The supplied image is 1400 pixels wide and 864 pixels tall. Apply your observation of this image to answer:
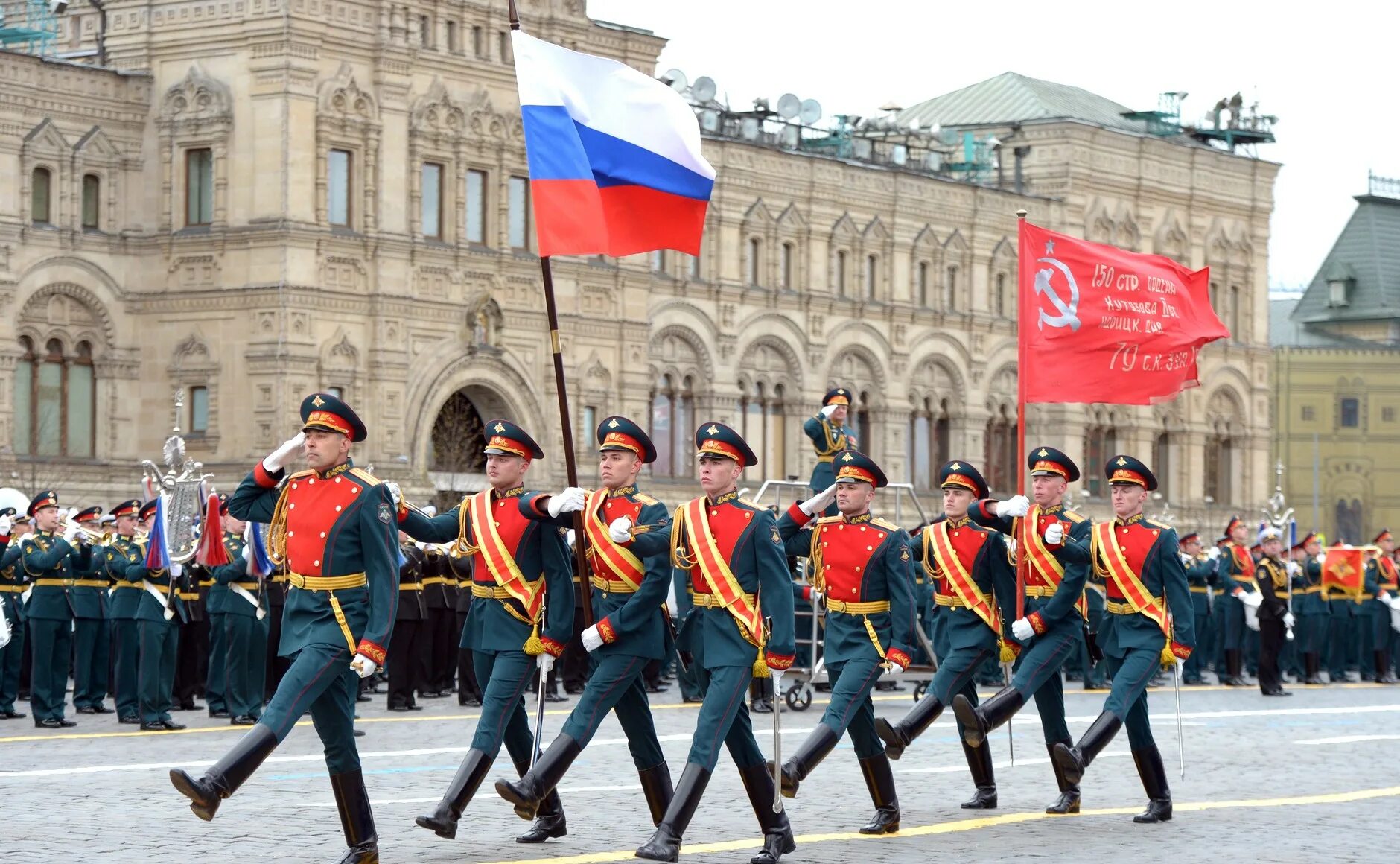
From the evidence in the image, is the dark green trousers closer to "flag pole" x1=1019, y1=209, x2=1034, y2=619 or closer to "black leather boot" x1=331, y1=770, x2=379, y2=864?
"flag pole" x1=1019, y1=209, x2=1034, y2=619

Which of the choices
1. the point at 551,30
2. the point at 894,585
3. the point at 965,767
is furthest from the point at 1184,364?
the point at 551,30

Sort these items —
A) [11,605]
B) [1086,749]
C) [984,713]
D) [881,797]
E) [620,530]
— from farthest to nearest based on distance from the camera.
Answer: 1. [11,605]
2. [1086,749]
3. [984,713]
4. [881,797]
5. [620,530]

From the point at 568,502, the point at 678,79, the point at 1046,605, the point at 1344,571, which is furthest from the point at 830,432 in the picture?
the point at 678,79

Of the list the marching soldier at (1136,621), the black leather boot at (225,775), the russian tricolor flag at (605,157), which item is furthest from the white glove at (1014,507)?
the black leather boot at (225,775)

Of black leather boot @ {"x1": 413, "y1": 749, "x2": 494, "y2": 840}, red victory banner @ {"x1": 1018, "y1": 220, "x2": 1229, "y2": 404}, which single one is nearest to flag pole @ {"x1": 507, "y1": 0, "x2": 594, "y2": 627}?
black leather boot @ {"x1": 413, "y1": 749, "x2": 494, "y2": 840}

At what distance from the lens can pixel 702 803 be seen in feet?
47.1

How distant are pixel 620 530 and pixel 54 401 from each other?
30.7 m

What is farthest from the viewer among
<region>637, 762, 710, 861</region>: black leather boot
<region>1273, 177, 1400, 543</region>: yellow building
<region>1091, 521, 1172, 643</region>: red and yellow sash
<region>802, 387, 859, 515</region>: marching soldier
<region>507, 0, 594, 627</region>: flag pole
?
<region>1273, 177, 1400, 543</region>: yellow building

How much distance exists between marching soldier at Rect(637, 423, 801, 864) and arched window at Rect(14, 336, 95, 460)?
29.3 metres

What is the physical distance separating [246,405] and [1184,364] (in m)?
25.5

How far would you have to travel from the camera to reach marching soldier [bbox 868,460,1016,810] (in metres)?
14.0

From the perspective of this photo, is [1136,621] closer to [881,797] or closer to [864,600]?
[864,600]

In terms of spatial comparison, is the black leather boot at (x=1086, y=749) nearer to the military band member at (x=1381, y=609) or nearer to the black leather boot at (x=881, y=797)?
the black leather boot at (x=881, y=797)

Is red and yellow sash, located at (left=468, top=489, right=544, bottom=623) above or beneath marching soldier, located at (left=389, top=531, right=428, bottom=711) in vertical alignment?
above
